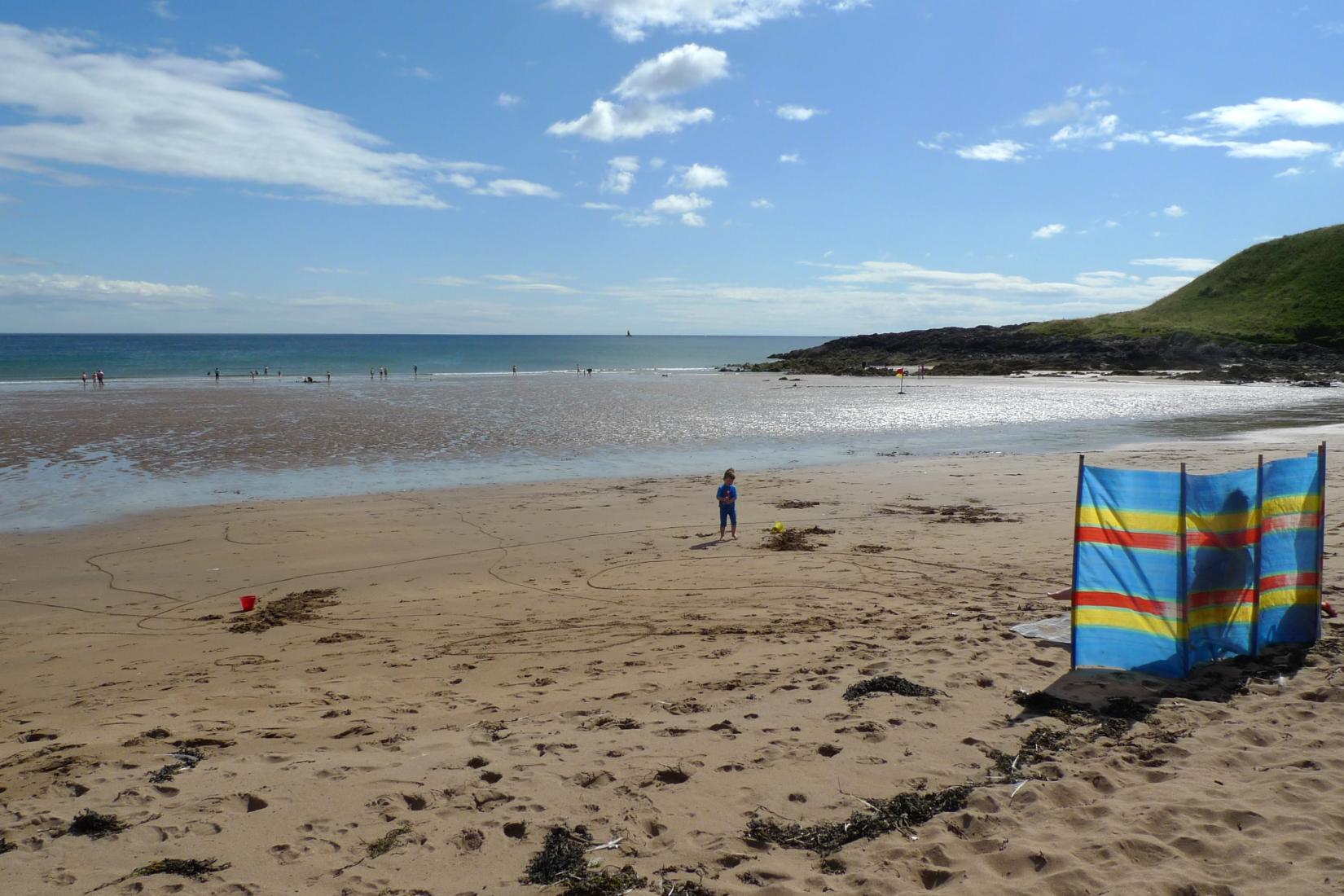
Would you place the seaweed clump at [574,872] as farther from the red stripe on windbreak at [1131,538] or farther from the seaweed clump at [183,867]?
the red stripe on windbreak at [1131,538]

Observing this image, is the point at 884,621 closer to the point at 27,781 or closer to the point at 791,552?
the point at 791,552

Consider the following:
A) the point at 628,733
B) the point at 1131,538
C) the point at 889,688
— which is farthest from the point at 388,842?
the point at 1131,538

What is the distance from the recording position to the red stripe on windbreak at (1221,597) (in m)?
7.00

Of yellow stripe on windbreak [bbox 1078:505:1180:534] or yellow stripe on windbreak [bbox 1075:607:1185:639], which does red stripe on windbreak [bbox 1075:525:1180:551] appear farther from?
yellow stripe on windbreak [bbox 1075:607:1185:639]

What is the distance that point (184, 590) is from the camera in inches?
422

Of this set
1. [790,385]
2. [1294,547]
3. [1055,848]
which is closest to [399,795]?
[1055,848]

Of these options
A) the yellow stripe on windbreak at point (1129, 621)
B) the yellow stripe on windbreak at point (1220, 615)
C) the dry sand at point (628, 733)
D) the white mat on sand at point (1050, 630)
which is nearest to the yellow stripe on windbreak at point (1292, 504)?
the yellow stripe on windbreak at point (1220, 615)

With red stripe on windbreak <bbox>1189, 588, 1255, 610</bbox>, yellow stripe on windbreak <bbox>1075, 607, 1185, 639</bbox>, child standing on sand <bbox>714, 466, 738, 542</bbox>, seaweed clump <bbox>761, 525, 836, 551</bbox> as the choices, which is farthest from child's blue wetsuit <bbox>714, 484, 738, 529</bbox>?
red stripe on windbreak <bbox>1189, 588, 1255, 610</bbox>

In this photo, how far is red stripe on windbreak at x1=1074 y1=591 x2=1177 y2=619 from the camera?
678 centimetres

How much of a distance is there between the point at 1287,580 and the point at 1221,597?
0.98 m

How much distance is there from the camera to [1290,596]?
7535 millimetres

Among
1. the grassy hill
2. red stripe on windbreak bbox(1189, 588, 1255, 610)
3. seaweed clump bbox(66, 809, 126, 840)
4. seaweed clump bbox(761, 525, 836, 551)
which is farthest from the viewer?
the grassy hill

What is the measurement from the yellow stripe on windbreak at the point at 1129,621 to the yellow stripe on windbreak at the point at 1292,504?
1.58m

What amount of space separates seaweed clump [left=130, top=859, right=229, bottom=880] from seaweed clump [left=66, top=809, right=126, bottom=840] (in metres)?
0.52
